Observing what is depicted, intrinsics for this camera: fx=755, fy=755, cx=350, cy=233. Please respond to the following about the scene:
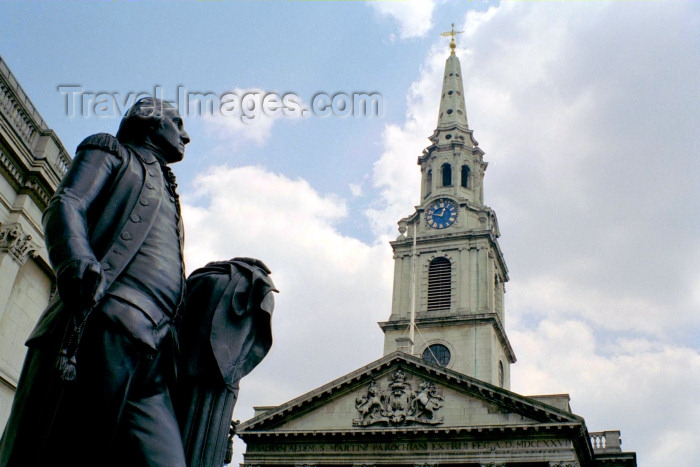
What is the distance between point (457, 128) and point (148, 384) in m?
58.0

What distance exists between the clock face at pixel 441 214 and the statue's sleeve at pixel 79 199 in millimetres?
50615

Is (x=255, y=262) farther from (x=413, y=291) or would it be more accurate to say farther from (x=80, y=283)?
(x=413, y=291)

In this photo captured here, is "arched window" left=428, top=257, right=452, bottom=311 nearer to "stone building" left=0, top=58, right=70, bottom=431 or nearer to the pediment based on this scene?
the pediment

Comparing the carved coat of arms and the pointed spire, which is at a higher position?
the pointed spire

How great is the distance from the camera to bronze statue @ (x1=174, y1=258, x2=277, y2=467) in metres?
3.79

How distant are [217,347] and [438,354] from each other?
Answer: 4590 cm

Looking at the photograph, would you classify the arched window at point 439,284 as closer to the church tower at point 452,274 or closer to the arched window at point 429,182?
the church tower at point 452,274

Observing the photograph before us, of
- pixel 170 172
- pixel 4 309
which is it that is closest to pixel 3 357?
pixel 4 309

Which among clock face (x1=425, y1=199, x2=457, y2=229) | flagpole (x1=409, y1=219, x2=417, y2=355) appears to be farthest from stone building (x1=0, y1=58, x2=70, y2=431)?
clock face (x1=425, y1=199, x2=457, y2=229)

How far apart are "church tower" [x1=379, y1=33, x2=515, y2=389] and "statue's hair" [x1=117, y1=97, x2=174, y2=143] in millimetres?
39549

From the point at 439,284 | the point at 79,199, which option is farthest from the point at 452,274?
the point at 79,199

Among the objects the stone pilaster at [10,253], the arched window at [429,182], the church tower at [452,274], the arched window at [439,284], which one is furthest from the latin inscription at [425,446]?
the stone pilaster at [10,253]

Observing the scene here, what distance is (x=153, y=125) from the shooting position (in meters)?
4.32

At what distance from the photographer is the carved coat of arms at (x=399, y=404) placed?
3856cm
